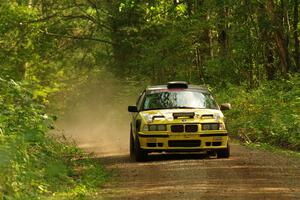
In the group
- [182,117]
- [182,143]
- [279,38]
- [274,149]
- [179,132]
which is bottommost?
[274,149]

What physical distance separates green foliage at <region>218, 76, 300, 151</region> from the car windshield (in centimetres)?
313

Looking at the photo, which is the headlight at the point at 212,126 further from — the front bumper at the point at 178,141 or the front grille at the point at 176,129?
the front grille at the point at 176,129

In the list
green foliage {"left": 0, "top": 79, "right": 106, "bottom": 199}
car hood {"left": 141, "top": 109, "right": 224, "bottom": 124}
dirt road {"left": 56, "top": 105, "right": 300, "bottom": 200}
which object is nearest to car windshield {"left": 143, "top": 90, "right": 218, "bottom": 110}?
car hood {"left": 141, "top": 109, "right": 224, "bottom": 124}

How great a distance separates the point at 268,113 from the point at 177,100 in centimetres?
682

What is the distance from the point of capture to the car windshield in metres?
15.8

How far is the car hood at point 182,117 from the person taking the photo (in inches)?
584

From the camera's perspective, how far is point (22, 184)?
9.18m

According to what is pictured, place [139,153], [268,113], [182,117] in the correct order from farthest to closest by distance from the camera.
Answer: [268,113] → [139,153] → [182,117]

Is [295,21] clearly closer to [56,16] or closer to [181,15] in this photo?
[181,15]

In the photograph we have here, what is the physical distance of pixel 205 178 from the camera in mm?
12305

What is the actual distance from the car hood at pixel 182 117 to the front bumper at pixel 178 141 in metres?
0.27

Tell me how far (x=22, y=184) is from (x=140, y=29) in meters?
27.6

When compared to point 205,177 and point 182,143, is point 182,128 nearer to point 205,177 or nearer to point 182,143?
point 182,143

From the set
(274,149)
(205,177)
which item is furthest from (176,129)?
(274,149)
